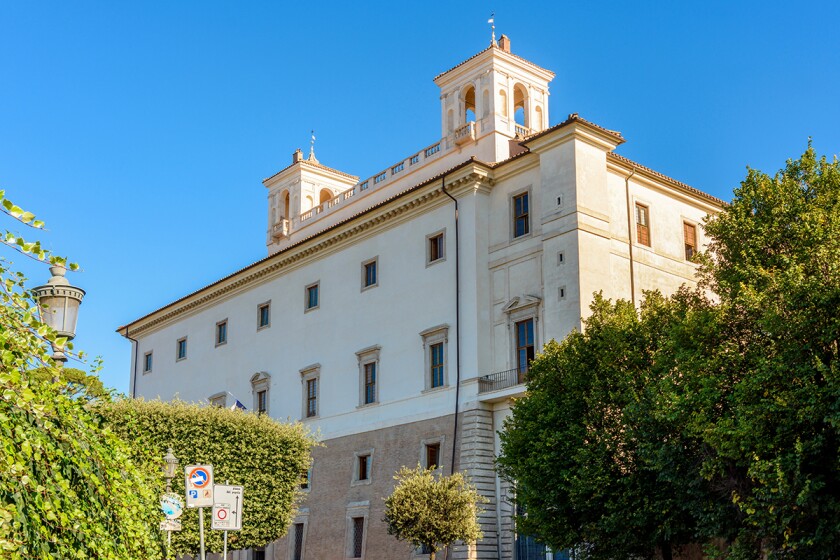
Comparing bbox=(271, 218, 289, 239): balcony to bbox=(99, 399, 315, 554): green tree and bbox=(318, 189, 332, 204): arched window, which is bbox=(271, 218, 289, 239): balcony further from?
bbox=(99, 399, 315, 554): green tree

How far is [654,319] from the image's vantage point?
93.1 feet

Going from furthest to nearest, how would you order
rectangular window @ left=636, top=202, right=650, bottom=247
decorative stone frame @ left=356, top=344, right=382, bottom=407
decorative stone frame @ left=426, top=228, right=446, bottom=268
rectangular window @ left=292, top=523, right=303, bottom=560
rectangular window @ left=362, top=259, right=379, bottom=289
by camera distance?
rectangular window @ left=292, top=523, right=303, bottom=560 < rectangular window @ left=362, top=259, right=379, bottom=289 < decorative stone frame @ left=356, top=344, right=382, bottom=407 < decorative stone frame @ left=426, top=228, right=446, bottom=268 < rectangular window @ left=636, top=202, right=650, bottom=247

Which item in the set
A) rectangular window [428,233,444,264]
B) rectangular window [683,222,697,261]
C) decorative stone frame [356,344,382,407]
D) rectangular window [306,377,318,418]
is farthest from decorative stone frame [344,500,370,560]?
rectangular window [683,222,697,261]

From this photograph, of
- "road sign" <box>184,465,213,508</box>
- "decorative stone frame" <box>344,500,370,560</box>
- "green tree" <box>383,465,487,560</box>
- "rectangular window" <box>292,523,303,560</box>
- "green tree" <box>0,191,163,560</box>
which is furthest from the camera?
"rectangular window" <box>292,523,303,560</box>

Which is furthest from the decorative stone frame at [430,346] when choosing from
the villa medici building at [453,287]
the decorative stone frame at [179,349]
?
the decorative stone frame at [179,349]

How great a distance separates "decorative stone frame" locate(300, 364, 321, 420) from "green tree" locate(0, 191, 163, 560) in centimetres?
3626

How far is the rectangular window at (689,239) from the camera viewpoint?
4088 centimetres

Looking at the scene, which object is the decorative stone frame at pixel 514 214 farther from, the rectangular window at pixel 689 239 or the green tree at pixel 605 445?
the green tree at pixel 605 445

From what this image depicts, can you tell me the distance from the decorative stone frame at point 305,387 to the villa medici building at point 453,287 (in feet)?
0.28

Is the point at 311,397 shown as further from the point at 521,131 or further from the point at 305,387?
the point at 521,131

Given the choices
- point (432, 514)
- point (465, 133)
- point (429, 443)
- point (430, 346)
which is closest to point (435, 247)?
point (430, 346)

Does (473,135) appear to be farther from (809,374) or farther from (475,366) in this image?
(809,374)

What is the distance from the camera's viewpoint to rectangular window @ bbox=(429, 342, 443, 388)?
39.3 m

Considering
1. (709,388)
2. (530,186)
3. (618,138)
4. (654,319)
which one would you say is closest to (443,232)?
(530,186)
